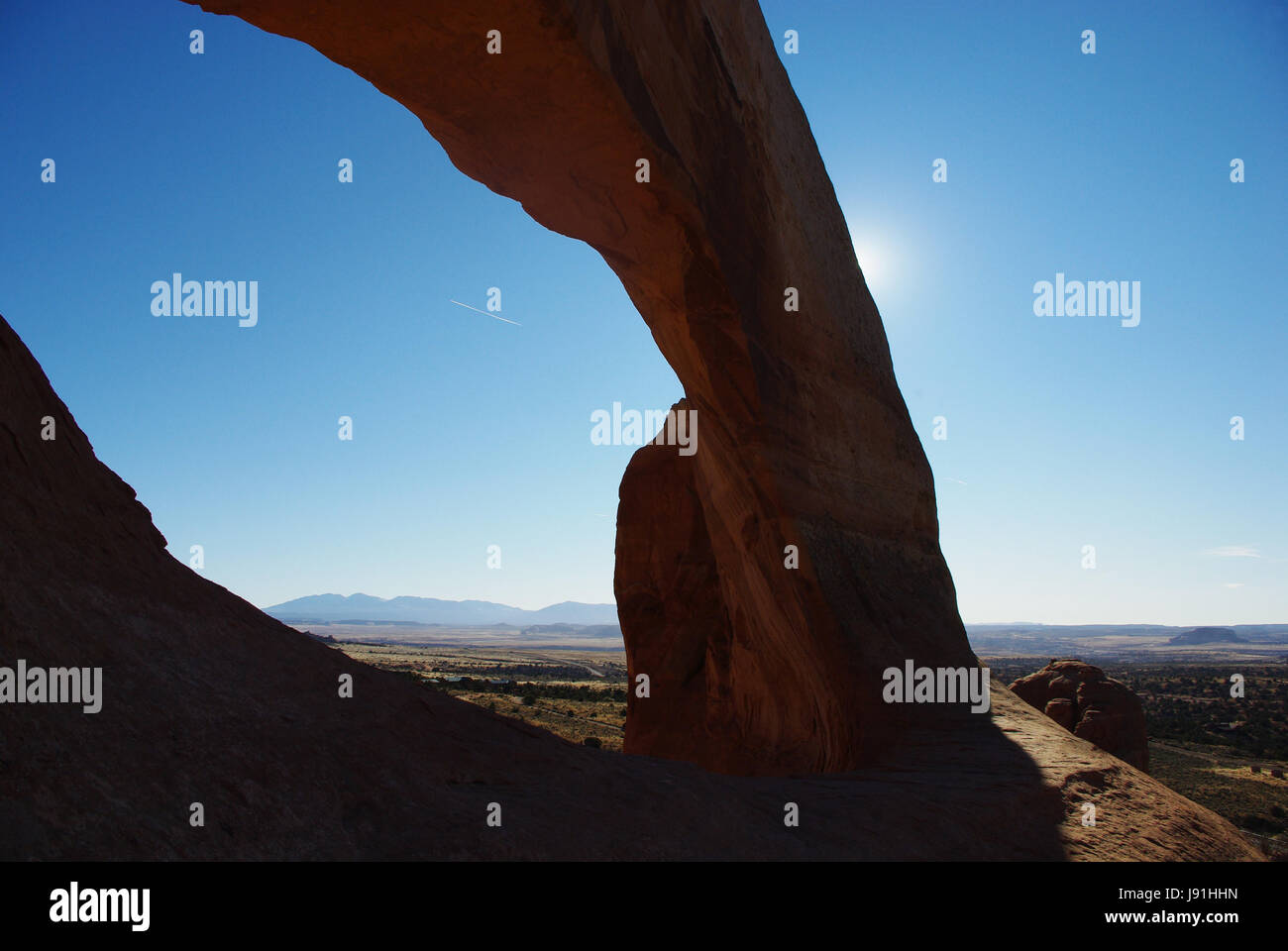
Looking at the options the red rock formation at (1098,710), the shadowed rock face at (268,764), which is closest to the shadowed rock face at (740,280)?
the shadowed rock face at (268,764)

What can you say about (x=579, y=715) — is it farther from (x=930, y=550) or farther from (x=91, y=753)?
(x=91, y=753)

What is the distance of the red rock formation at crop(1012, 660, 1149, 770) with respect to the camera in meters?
17.7

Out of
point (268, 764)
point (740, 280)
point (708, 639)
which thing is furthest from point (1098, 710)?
point (268, 764)

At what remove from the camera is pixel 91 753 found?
3.24 m

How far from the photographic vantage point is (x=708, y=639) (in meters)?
17.5

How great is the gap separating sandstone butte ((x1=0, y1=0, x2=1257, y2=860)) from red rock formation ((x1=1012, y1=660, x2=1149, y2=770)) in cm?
728

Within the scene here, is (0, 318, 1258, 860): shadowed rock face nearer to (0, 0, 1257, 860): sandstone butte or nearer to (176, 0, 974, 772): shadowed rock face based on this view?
(0, 0, 1257, 860): sandstone butte

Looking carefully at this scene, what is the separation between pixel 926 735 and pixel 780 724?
404 centimetres

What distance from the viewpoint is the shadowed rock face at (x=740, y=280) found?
786 cm

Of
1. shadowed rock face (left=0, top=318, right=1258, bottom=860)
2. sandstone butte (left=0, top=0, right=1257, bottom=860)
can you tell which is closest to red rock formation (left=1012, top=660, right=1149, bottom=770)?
sandstone butte (left=0, top=0, right=1257, bottom=860)

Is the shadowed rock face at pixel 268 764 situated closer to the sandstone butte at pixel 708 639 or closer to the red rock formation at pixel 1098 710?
the sandstone butte at pixel 708 639
